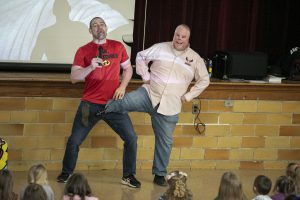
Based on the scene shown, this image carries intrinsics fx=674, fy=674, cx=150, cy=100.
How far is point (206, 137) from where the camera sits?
6422mm

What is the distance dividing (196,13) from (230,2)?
0.43 meters

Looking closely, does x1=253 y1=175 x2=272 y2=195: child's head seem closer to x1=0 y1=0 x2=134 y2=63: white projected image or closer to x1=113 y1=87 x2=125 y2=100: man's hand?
x1=113 y1=87 x2=125 y2=100: man's hand

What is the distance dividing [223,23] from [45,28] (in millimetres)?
1990

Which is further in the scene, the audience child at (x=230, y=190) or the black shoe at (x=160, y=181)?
the black shoe at (x=160, y=181)

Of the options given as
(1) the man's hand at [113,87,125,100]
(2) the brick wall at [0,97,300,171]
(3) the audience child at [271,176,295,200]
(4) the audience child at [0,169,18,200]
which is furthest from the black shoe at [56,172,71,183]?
(3) the audience child at [271,176,295,200]

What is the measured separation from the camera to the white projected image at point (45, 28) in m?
6.53

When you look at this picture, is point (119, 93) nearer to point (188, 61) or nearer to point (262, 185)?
point (188, 61)

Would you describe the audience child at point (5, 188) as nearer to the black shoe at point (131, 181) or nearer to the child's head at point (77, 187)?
the child's head at point (77, 187)

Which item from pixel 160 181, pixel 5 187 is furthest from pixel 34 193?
pixel 160 181

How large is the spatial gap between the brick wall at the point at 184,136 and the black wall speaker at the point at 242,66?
28cm

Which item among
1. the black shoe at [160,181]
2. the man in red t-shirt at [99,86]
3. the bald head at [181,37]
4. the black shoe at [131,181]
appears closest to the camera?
the man in red t-shirt at [99,86]

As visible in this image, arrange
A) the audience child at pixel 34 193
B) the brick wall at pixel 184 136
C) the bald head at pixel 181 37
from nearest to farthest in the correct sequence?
1. the audience child at pixel 34 193
2. the bald head at pixel 181 37
3. the brick wall at pixel 184 136

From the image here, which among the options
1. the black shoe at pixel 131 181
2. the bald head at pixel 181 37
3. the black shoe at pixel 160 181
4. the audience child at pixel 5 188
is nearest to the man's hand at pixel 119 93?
the bald head at pixel 181 37

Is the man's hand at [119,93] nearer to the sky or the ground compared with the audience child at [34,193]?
nearer to the sky
